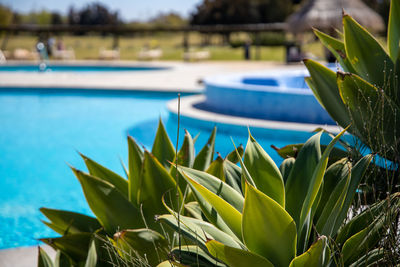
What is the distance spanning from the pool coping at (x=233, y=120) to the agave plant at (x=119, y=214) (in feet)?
9.04

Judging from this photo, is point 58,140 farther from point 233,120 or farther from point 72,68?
point 72,68

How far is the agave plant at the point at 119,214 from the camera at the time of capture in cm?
201

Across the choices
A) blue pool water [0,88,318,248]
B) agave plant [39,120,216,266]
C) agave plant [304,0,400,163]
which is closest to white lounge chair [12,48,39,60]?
blue pool water [0,88,318,248]

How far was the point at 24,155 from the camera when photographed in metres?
7.48

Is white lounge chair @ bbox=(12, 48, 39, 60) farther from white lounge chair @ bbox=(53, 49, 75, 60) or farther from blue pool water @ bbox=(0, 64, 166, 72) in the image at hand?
blue pool water @ bbox=(0, 64, 166, 72)

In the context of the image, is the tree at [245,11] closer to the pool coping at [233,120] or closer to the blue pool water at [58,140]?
the blue pool water at [58,140]

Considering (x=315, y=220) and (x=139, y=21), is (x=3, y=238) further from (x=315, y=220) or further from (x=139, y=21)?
(x=139, y=21)

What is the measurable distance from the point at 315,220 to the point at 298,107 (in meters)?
5.36

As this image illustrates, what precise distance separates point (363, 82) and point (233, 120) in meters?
4.49

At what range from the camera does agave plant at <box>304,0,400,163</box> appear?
7.01 ft

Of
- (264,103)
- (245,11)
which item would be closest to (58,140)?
(264,103)

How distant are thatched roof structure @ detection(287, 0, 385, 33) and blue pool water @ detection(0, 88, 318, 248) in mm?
11469

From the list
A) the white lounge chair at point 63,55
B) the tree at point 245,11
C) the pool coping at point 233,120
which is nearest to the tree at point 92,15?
the tree at point 245,11

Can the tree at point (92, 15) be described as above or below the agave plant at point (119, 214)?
above
